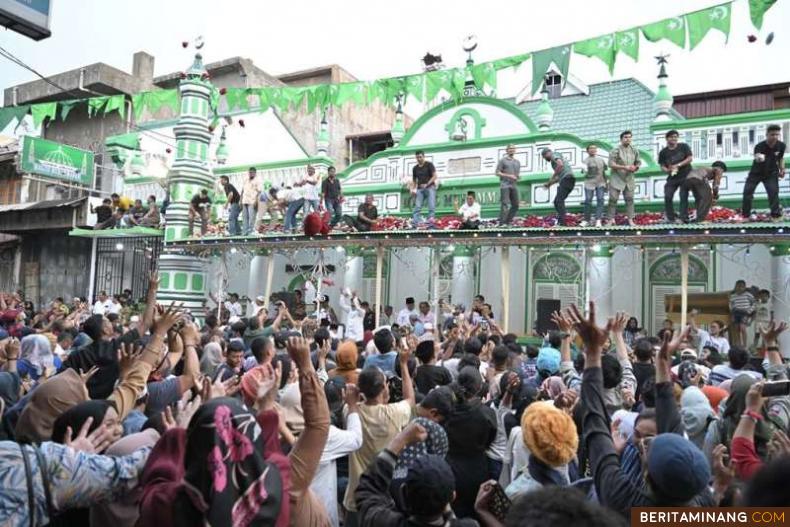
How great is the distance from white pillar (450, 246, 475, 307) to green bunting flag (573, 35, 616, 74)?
5419mm

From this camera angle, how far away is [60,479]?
2146mm

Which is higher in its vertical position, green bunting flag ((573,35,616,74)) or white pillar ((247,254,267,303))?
green bunting flag ((573,35,616,74))

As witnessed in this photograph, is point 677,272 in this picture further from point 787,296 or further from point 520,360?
point 520,360

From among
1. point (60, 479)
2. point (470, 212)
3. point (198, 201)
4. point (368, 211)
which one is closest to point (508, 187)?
point (470, 212)

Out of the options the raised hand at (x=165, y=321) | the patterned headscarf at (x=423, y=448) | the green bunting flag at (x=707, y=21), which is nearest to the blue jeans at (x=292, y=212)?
the green bunting flag at (x=707, y=21)

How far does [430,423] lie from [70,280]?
23111 mm

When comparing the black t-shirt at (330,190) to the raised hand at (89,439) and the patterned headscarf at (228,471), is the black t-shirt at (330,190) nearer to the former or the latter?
the raised hand at (89,439)

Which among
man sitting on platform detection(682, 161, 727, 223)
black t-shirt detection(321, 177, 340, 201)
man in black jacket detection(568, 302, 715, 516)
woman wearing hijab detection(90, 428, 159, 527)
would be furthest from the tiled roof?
woman wearing hijab detection(90, 428, 159, 527)

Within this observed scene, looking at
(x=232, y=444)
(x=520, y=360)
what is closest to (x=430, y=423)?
(x=232, y=444)

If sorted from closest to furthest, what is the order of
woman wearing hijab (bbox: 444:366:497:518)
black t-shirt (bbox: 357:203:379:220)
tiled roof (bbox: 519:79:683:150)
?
woman wearing hijab (bbox: 444:366:497:518), black t-shirt (bbox: 357:203:379:220), tiled roof (bbox: 519:79:683:150)

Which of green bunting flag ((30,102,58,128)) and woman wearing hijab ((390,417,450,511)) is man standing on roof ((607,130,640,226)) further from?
green bunting flag ((30,102,58,128))

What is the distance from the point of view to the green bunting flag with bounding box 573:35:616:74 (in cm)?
1328

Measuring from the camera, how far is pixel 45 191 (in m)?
25.2

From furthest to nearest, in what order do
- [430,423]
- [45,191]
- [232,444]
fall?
[45,191], [430,423], [232,444]
